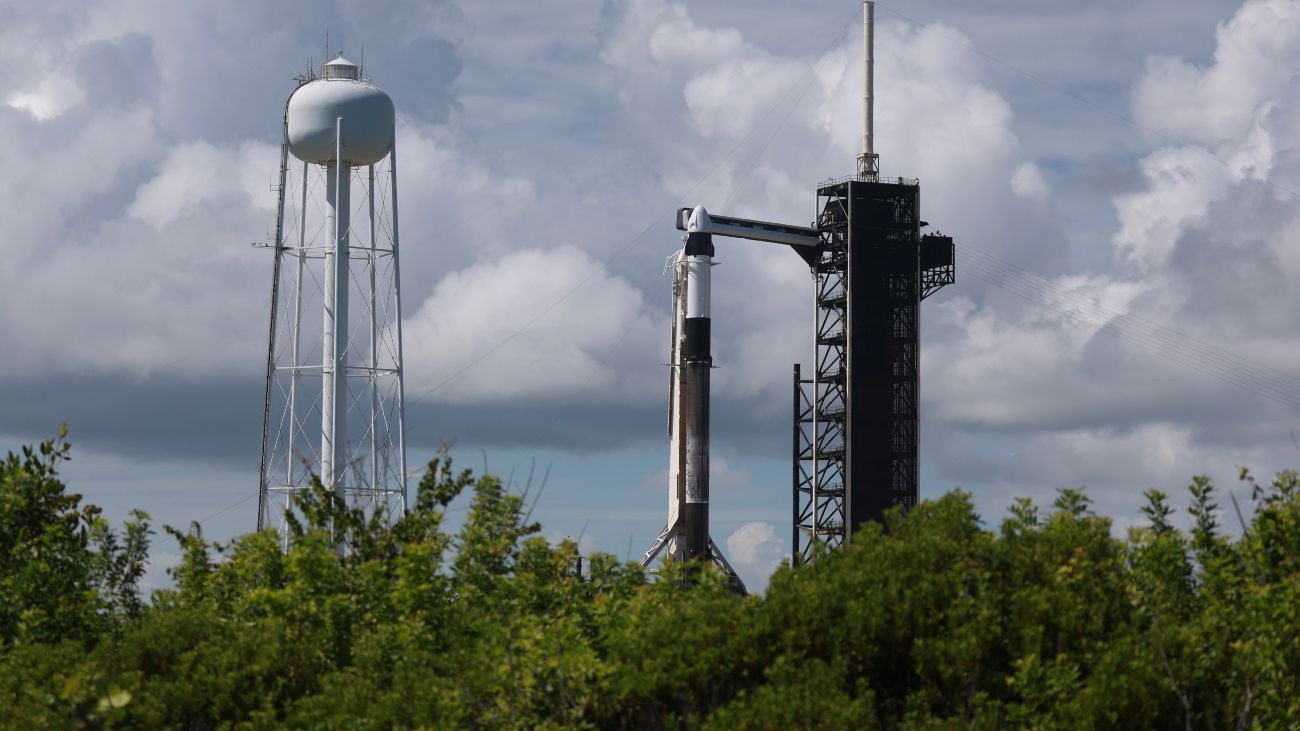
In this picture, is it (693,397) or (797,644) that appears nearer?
(797,644)

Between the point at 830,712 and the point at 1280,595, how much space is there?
6491 millimetres

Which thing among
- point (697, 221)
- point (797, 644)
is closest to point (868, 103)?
point (697, 221)

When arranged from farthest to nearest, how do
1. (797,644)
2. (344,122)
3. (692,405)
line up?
(692,405) → (344,122) → (797,644)

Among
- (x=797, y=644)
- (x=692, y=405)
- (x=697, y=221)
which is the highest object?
(x=697, y=221)

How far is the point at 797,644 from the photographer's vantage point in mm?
23359

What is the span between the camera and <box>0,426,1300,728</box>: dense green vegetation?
22.0m

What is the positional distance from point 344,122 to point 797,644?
42.7 m

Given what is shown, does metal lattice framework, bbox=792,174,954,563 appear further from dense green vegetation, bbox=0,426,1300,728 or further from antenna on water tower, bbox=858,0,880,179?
dense green vegetation, bbox=0,426,1300,728

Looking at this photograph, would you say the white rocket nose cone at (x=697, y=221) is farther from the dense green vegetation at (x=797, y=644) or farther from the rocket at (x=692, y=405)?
the dense green vegetation at (x=797, y=644)

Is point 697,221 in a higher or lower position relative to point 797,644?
higher

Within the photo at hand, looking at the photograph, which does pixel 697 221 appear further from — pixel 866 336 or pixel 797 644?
pixel 797 644

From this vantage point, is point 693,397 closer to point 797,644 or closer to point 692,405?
point 692,405

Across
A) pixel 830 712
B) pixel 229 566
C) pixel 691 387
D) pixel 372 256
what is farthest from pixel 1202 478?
pixel 691 387

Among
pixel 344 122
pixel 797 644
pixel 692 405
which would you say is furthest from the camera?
pixel 692 405
